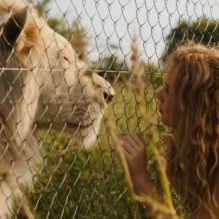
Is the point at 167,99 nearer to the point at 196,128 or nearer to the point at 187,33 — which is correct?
the point at 196,128

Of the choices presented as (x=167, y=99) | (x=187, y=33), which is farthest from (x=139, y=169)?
(x=187, y=33)

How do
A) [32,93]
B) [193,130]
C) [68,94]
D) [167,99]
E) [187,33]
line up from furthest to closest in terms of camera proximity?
1. [187,33]
2. [68,94]
3. [32,93]
4. [167,99]
5. [193,130]

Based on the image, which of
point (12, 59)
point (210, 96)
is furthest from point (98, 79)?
point (210, 96)

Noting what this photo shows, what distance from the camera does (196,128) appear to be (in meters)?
3.03

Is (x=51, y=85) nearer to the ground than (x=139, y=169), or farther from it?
farther from it

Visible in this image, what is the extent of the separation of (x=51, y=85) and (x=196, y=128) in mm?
1189

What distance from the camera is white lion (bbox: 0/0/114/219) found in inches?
145

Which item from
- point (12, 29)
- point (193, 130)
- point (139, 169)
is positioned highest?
point (12, 29)

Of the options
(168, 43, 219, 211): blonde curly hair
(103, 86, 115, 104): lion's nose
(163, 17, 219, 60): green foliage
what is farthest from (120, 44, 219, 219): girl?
(103, 86, 115, 104): lion's nose

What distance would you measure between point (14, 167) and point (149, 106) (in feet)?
3.43

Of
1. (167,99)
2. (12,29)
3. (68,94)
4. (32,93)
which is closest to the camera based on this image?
(167,99)

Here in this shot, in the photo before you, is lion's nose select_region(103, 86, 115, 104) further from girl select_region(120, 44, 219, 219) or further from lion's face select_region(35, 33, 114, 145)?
girl select_region(120, 44, 219, 219)

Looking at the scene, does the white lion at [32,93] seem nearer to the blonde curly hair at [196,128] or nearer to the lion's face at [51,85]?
the lion's face at [51,85]

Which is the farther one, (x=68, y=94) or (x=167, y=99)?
(x=68, y=94)
